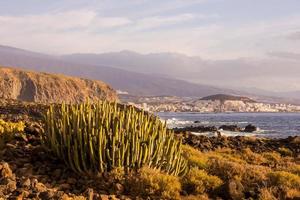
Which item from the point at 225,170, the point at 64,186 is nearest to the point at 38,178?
the point at 64,186

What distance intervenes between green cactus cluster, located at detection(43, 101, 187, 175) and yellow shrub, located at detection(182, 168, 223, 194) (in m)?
0.47

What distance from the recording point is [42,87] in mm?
131125

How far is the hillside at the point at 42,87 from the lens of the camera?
122m

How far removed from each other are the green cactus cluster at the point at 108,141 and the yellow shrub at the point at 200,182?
0.47 metres

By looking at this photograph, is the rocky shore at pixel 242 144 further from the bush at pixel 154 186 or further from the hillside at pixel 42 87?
the hillside at pixel 42 87

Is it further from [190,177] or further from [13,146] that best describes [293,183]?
[13,146]

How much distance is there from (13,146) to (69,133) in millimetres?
1790

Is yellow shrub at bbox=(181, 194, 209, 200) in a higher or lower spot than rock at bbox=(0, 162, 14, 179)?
lower

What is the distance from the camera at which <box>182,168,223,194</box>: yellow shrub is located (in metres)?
11.4

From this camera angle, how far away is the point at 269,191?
11.3m

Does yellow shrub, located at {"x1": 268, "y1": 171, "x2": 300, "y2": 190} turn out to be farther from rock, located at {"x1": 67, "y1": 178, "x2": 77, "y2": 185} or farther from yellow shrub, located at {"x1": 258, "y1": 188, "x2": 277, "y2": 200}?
rock, located at {"x1": 67, "y1": 178, "x2": 77, "y2": 185}

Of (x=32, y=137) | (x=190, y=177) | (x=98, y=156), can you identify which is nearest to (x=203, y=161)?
(x=190, y=177)

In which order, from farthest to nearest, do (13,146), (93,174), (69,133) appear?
(13,146) → (69,133) → (93,174)

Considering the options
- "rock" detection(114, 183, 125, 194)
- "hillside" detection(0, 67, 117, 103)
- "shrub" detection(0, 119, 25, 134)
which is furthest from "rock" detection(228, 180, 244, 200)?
"hillside" detection(0, 67, 117, 103)
